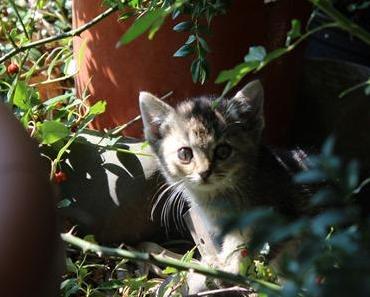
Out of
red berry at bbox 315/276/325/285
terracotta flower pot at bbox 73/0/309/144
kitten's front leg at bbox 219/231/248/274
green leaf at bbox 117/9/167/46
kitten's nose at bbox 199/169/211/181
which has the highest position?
green leaf at bbox 117/9/167/46

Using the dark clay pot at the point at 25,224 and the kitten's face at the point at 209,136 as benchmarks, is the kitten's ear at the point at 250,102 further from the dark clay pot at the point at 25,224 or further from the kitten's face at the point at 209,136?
the dark clay pot at the point at 25,224

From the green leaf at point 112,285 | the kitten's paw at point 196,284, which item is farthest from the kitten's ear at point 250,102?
the green leaf at point 112,285

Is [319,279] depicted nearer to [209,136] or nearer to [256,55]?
[256,55]

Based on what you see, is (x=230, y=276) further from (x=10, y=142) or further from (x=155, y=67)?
(x=155, y=67)

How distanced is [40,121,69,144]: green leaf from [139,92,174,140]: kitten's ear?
0.23 metres

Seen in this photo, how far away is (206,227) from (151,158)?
0.29m

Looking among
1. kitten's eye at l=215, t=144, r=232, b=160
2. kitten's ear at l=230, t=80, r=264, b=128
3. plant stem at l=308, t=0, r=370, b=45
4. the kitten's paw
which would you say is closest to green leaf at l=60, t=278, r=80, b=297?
the kitten's paw

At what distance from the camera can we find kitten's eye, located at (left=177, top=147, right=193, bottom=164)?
1.81 metres

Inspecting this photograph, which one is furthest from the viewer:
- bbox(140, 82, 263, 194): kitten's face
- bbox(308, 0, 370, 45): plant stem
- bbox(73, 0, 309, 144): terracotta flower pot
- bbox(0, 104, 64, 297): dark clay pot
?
bbox(73, 0, 309, 144): terracotta flower pot

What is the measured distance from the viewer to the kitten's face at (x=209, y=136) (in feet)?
5.87

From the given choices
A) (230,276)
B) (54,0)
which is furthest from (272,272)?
(54,0)

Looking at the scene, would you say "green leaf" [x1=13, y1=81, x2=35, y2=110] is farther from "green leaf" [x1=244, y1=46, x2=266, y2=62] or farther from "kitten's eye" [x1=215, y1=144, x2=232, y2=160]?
"green leaf" [x1=244, y1=46, x2=266, y2=62]

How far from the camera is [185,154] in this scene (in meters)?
1.82

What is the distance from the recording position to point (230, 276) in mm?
1057
